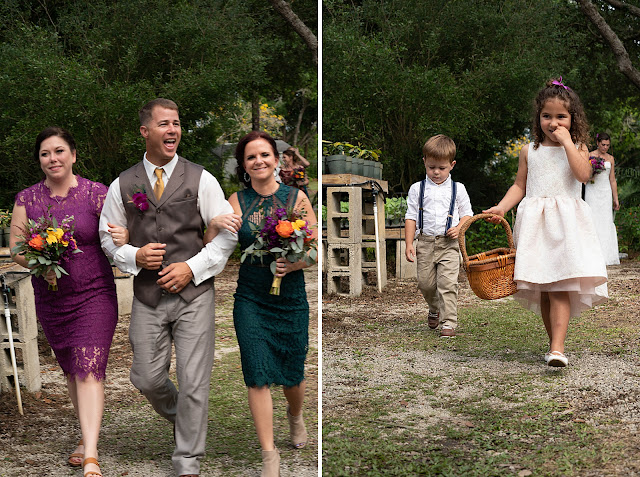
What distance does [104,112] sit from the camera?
38.5 feet

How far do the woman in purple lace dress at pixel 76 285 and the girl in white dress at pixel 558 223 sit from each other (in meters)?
2.46

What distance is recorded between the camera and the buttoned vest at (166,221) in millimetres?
3445

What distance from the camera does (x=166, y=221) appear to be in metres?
3.44

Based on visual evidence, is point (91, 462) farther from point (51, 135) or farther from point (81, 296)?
point (51, 135)

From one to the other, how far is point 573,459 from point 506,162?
49.5 feet

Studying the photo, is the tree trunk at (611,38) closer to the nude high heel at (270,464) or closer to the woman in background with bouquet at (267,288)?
the woman in background with bouquet at (267,288)

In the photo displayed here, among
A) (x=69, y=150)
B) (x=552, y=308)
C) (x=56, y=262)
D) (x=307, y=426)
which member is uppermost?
(x=69, y=150)

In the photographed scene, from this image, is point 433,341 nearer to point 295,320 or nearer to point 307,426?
point 307,426

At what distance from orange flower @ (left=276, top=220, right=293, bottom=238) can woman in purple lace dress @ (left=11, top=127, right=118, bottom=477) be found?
3.48ft

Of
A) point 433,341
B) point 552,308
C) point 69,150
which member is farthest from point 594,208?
point 69,150

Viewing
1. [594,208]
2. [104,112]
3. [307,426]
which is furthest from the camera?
[104,112]

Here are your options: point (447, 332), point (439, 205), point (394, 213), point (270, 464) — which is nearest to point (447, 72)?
point (394, 213)

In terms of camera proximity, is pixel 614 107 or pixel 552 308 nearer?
pixel 552 308

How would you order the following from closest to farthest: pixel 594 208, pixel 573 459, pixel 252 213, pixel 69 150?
pixel 573 459 < pixel 252 213 < pixel 69 150 < pixel 594 208
